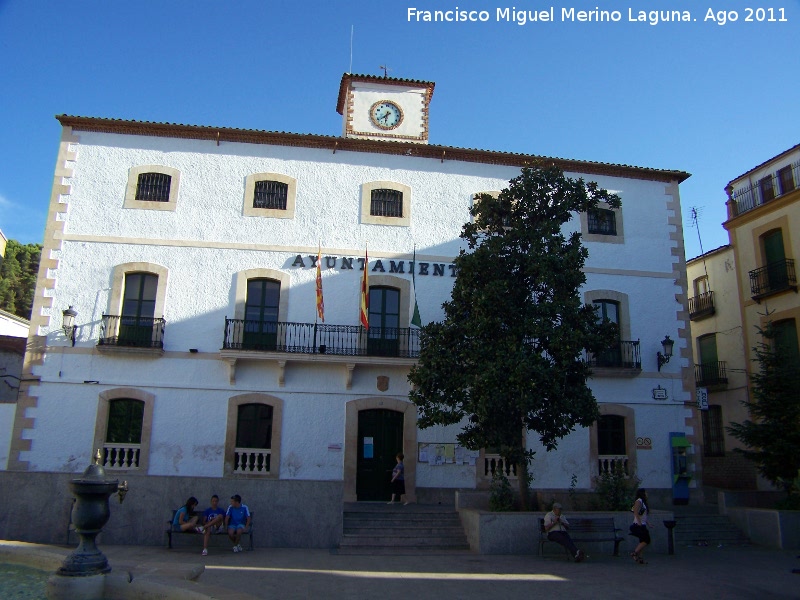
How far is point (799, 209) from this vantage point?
2020 centimetres

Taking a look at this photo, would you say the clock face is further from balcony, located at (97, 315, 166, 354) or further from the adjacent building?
the adjacent building

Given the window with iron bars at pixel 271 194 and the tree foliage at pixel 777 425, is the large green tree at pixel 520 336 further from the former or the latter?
the window with iron bars at pixel 271 194

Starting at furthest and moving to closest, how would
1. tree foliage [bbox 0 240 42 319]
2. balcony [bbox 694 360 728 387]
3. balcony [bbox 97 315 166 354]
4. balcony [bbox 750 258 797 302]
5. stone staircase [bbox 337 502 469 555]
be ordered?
tree foliage [bbox 0 240 42 319]
balcony [bbox 694 360 728 387]
balcony [bbox 750 258 797 302]
balcony [bbox 97 315 166 354]
stone staircase [bbox 337 502 469 555]

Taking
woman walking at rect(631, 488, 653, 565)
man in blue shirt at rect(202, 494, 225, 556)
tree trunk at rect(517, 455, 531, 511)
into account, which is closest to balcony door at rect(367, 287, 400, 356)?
tree trunk at rect(517, 455, 531, 511)

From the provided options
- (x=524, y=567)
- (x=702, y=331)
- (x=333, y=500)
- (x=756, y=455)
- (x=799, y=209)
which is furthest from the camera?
(x=702, y=331)

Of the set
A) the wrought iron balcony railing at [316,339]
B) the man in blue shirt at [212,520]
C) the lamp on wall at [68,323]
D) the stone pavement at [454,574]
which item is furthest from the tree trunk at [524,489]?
the lamp on wall at [68,323]

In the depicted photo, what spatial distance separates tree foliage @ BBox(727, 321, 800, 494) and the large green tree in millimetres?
5326

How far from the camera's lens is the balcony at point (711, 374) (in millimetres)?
23203

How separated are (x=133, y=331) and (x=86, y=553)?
364 inches

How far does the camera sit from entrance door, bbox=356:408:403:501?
56.0 feet

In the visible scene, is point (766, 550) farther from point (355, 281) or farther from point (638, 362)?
point (355, 281)

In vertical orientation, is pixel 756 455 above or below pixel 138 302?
below

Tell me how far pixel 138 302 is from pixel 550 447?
10605 millimetres

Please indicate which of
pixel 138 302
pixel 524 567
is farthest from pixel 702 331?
pixel 138 302
